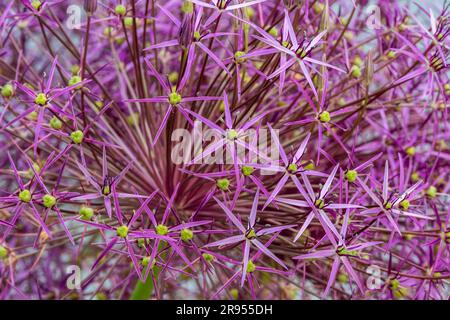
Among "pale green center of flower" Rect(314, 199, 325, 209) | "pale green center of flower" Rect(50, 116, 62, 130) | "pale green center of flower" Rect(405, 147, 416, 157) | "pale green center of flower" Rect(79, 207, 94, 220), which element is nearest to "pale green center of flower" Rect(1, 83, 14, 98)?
"pale green center of flower" Rect(50, 116, 62, 130)

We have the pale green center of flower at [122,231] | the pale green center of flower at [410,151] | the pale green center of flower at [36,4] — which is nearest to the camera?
the pale green center of flower at [122,231]

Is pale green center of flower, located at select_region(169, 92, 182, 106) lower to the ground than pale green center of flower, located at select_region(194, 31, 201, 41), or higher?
lower

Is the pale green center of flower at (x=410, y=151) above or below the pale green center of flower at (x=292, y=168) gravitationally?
above

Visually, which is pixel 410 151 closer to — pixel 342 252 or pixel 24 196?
pixel 342 252

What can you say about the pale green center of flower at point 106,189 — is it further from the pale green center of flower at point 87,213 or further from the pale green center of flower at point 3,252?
the pale green center of flower at point 3,252

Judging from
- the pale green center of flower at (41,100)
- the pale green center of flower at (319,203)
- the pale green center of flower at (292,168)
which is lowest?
the pale green center of flower at (319,203)

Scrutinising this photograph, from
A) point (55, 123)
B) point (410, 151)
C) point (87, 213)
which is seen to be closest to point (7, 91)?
point (55, 123)

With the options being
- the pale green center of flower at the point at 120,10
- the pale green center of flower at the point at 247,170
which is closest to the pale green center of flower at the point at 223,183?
the pale green center of flower at the point at 247,170

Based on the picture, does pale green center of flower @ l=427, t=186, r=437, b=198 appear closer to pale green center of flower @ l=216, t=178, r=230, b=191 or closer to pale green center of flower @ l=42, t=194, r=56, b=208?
pale green center of flower @ l=216, t=178, r=230, b=191
